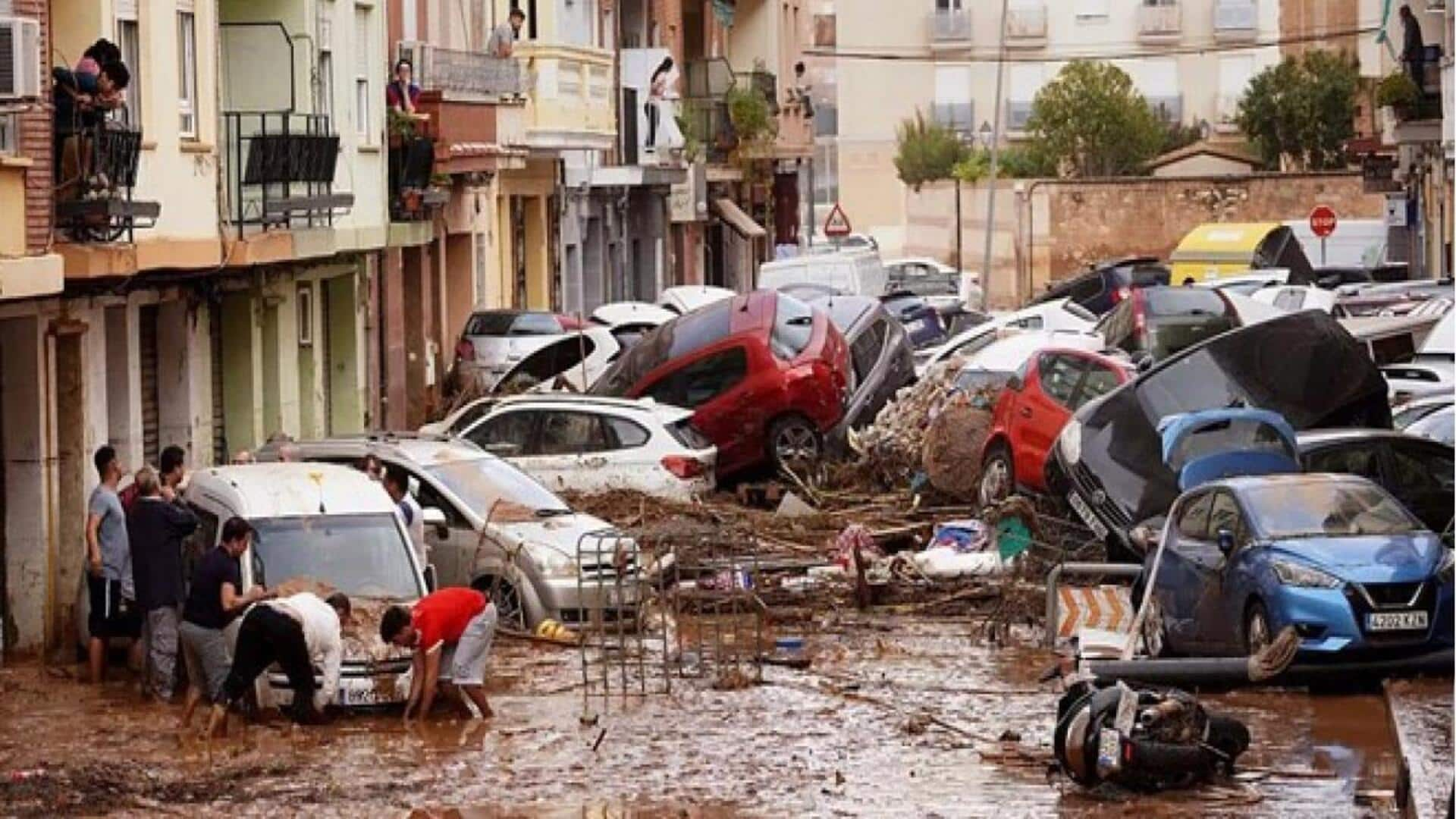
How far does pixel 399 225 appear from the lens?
36.1 metres

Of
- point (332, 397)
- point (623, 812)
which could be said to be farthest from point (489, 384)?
point (623, 812)

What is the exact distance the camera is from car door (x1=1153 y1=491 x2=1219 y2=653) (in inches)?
867

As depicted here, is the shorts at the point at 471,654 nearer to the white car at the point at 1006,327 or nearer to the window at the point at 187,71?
the window at the point at 187,71

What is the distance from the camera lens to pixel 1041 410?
29891mm

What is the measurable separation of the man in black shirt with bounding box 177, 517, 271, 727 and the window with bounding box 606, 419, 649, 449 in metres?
10.5

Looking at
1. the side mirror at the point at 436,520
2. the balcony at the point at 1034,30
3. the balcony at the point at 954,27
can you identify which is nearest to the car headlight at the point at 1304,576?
the side mirror at the point at 436,520

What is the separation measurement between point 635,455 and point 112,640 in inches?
327

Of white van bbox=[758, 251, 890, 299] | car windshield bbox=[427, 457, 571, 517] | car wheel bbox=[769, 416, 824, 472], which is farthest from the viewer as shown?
white van bbox=[758, 251, 890, 299]

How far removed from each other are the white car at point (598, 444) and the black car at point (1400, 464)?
7.25 m

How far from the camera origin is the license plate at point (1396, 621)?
2058cm

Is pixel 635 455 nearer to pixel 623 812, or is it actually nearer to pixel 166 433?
pixel 166 433

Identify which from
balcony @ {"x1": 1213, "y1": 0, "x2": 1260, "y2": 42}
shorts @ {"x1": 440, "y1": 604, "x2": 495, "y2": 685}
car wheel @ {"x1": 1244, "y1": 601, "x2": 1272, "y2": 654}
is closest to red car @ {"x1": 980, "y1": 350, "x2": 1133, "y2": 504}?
car wheel @ {"x1": 1244, "y1": 601, "x2": 1272, "y2": 654}

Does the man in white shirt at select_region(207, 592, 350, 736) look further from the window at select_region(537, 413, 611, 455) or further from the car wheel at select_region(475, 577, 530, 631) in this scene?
the window at select_region(537, 413, 611, 455)

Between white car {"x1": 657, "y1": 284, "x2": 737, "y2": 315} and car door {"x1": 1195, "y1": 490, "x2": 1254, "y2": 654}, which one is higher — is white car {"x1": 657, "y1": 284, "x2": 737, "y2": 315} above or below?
above
